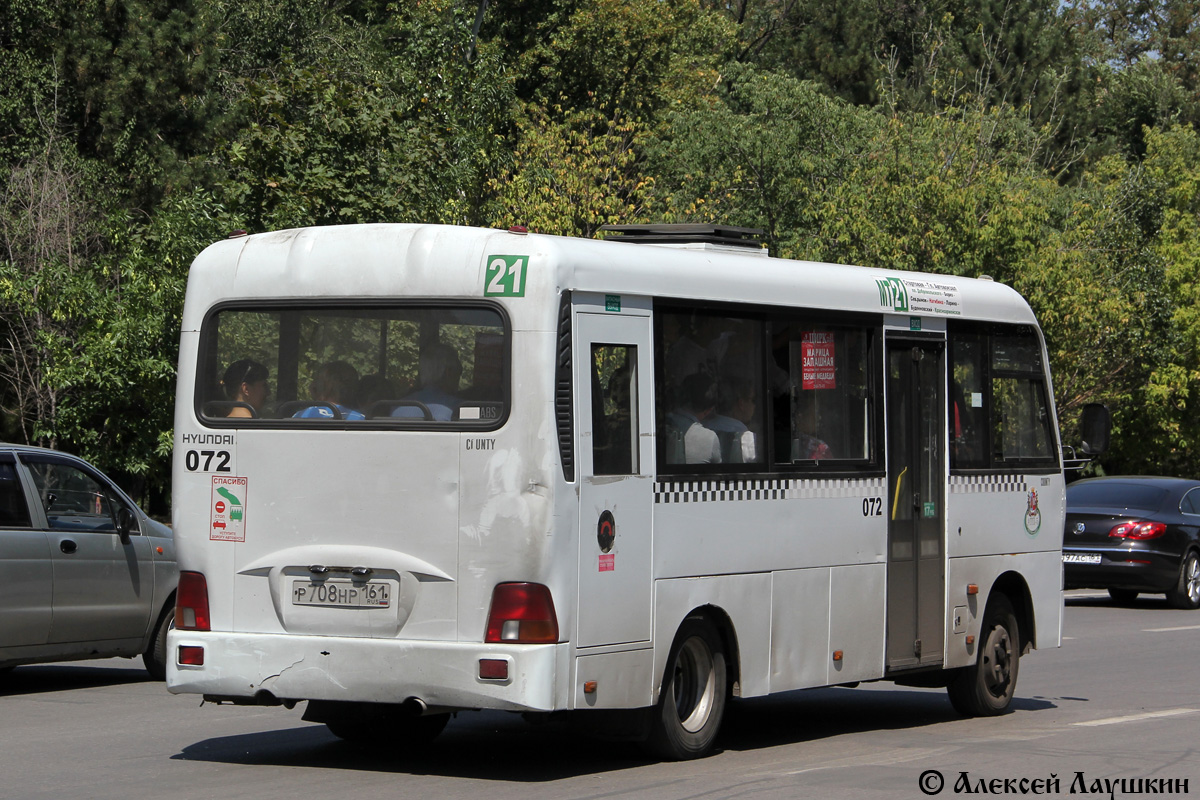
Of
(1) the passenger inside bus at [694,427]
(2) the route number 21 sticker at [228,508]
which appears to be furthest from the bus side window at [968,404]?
(2) the route number 21 sticker at [228,508]

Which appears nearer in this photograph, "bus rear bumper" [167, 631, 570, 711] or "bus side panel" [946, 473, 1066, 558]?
"bus rear bumper" [167, 631, 570, 711]

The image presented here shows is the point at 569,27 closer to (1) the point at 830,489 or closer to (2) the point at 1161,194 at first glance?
(2) the point at 1161,194

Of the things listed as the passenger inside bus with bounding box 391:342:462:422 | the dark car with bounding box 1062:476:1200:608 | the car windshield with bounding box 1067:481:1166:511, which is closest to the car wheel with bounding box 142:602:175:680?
the passenger inside bus with bounding box 391:342:462:422

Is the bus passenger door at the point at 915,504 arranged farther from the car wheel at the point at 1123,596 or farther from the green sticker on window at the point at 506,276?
the car wheel at the point at 1123,596

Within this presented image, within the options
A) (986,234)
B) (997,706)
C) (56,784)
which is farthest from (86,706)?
(986,234)

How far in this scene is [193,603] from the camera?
8680mm

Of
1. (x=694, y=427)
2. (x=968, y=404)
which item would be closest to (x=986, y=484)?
(x=968, y=404)

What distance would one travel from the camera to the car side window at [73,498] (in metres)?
12.0

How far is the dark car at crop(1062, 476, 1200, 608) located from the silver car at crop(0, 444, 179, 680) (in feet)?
40.9

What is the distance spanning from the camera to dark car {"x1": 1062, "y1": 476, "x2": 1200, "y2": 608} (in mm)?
21312

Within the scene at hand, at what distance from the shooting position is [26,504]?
11773mm

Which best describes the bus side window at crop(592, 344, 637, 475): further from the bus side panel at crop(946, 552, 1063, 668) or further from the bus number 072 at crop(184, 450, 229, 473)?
the bus side panel at crop(946, 552, 1063, 668)

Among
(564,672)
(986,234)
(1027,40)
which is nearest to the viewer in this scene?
(564,672)

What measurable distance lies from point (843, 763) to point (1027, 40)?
45.8m
